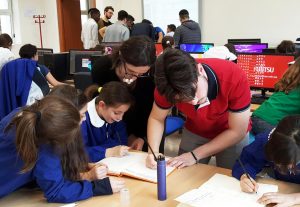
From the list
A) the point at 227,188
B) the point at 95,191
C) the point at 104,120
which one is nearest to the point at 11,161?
the point at 95,191

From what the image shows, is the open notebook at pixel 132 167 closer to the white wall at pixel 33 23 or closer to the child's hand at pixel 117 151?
the child's hand at pixel 117 151

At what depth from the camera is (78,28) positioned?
28.8 ft

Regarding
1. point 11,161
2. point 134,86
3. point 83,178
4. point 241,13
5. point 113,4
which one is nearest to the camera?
point 11,161

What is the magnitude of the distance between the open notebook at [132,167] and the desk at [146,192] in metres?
0.03

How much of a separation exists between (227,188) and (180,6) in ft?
19.1

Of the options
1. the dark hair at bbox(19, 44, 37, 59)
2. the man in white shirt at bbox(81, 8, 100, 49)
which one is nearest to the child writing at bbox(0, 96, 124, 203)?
the dark hair at bbox(19, 44, 37, 59)

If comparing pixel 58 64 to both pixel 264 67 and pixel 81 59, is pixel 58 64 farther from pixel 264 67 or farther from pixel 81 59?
pixel 264 67

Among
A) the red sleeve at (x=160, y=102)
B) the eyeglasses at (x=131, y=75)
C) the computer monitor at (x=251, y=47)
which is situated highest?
the computer monitor at (x=251, y=47)

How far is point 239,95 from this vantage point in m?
1.56

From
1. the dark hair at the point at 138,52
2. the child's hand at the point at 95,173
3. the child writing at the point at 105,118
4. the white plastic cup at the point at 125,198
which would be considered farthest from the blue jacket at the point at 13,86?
the white plastic cup at the point at 125,198

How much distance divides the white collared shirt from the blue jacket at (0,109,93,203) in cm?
48

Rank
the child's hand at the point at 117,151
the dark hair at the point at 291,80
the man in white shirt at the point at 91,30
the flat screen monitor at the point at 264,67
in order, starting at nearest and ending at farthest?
the child's hand at the point at 117,151
the dark hair at the point at 291,80
the flat screen monitor at the point at 264,67
the man in white shirt at the point at 91,30

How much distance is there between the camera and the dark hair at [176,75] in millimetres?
1295

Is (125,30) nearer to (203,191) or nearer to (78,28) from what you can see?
(78,28)
